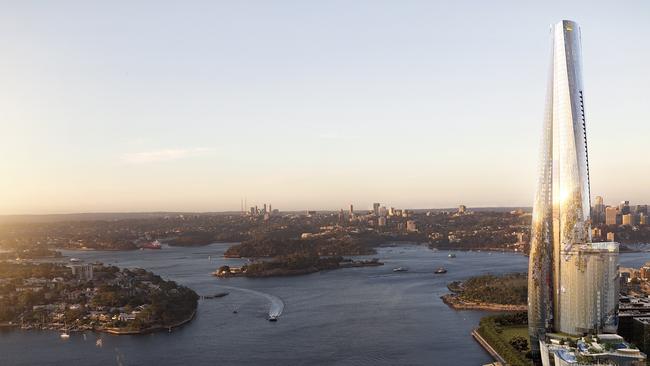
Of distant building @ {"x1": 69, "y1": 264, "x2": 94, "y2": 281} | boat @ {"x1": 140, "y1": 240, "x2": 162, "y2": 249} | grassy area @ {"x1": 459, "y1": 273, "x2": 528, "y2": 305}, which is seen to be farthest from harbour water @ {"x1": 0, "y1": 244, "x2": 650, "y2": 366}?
boat @ {"x1": 140, "y1": 240, "x2": 162, "y2": 249}

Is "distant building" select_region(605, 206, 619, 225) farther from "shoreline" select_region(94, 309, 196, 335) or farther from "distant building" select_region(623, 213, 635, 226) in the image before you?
"shoreline" select_region(94, 309, 196, 335)

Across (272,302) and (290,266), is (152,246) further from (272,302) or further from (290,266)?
(272,302)

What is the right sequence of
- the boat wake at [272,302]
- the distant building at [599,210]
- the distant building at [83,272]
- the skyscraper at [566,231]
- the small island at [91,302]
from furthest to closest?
1. the distant building at [599,210]
2. the distant building at [83,272]
3. the boat wake at [272,302]
4. the small island at [91,302]
5. the skyscraper at [566,231]

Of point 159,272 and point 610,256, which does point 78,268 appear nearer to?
point 159,272

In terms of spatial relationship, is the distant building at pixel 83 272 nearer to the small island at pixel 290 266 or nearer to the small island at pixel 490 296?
the small island at pixel 290 266

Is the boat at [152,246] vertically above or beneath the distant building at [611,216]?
beneath

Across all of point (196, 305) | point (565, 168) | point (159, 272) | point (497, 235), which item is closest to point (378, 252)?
point (497, 235)

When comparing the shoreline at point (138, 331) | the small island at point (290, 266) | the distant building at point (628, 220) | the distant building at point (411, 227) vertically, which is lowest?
the shoreline at point (138, 331)

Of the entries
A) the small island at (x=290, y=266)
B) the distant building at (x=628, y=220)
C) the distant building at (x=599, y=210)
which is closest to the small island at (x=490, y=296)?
the small island at (x=290, y=266)
